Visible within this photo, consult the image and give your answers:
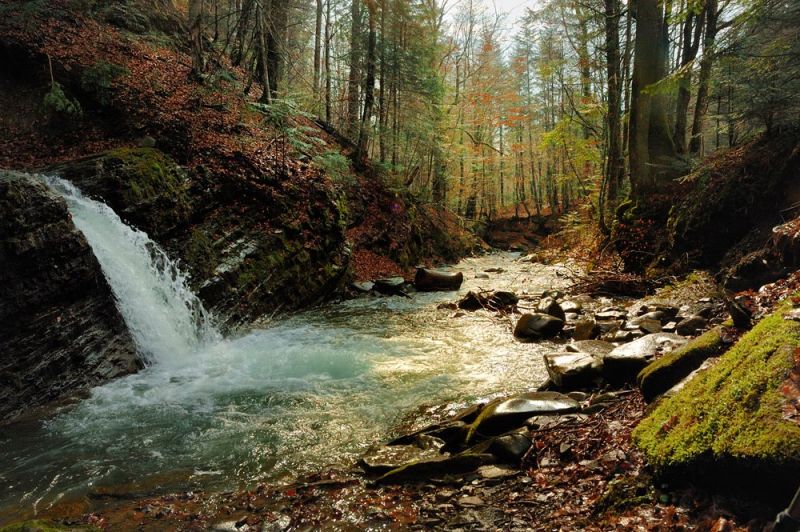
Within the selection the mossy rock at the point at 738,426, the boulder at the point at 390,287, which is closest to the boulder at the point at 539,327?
the mossy rock at the point at 738,426

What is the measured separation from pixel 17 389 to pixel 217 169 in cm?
655

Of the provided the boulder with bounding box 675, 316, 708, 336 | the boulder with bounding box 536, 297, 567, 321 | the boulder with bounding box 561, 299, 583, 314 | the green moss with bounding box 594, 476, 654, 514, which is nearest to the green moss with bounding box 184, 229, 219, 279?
the boulder with bounding box 536, 297, 567, 321

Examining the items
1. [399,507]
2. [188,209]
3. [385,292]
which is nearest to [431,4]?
[385,292]

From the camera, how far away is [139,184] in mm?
8945

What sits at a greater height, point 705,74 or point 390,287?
point 705,74

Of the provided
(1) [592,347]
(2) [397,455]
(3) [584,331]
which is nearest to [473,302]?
(3) [584,331]

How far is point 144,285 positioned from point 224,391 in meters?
3.17

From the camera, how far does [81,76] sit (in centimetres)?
1101

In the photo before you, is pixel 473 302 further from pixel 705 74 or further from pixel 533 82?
pixel 533 82

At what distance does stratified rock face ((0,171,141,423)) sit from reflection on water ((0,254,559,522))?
0.49 m

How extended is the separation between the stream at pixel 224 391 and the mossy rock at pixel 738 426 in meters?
2.87

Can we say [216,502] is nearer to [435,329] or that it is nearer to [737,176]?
[435,329]

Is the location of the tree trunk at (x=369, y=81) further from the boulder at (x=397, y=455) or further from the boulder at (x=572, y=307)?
the boulder at (x=397, y=455)

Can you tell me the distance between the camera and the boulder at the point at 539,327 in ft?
26.8
